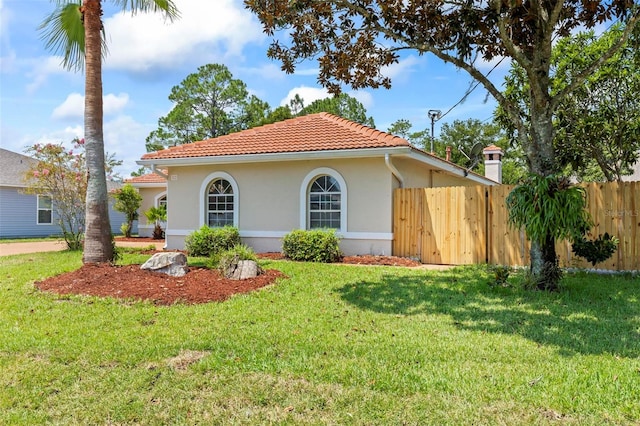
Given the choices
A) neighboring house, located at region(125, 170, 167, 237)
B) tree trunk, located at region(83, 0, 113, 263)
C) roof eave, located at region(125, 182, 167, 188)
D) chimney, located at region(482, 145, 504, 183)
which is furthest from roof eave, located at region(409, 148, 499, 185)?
neighboring house, located at region(125, 170, 167, 237)

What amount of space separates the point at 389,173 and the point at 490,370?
8513 mm

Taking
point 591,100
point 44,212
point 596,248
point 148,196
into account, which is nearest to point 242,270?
point 596,248

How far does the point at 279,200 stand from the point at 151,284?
612 cm

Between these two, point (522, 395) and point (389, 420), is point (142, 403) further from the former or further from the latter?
point (522, 395)

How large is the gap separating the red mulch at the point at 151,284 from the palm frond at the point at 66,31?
6103 mm

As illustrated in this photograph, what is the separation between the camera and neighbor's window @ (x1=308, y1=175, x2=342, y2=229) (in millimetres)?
12906

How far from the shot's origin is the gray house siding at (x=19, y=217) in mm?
22234

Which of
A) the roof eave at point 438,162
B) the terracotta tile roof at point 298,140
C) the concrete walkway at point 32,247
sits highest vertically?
the terracotta tile roof at point 298,140

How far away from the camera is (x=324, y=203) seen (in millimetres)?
13094

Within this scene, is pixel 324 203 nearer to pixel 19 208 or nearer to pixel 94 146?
pixel 94 146

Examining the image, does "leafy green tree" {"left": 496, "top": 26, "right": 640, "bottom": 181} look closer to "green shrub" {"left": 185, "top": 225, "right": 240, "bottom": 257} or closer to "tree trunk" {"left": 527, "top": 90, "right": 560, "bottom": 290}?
"tree trunk" {"left": 527, "top": 90, "right": 560, "bottom": 290}

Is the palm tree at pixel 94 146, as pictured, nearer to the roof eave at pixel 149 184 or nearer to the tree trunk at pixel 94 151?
the tree trunk at pixel 94 151

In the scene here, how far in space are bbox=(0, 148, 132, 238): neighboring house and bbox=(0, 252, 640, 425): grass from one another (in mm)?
18658

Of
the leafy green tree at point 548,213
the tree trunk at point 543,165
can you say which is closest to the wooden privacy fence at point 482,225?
the leafy green tree at point 548,213
